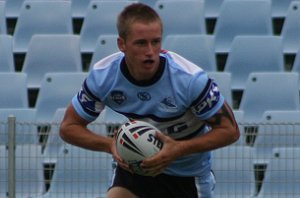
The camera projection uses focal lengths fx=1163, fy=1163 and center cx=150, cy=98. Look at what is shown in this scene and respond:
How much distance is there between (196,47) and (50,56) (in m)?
1.21

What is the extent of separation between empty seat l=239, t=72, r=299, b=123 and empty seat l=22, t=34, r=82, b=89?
1423mm

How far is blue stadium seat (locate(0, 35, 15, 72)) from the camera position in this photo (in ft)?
29.7

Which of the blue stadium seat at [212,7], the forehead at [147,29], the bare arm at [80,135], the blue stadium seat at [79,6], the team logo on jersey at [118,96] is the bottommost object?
the blue stadium seat at [79,6]

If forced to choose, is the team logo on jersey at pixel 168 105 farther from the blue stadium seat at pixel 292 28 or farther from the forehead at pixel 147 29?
the blue stadium seat at pixel 292 28

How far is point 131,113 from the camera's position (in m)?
5.32

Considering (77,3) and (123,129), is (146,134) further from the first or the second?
(77,3)

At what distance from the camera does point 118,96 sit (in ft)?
17.4

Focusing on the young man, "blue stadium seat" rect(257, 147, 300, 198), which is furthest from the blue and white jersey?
"blue stadium seat" rect(257, 147, 300, 198)

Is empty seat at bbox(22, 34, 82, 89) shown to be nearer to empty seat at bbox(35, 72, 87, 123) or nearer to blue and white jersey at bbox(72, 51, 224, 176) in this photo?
empty seat at bbox(35, 72, 87, 123)

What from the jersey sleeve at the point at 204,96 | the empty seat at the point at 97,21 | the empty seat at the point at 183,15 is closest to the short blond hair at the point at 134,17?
the jersey sleeve at the point at 204,96

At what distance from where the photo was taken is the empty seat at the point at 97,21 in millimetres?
9641

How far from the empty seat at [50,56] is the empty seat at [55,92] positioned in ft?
1.51

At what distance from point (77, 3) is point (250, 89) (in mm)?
2322

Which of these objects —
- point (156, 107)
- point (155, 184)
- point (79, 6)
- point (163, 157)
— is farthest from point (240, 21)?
point (163, 157)
